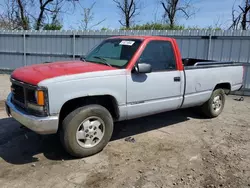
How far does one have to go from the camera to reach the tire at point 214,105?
598 cm

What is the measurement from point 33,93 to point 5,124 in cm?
236

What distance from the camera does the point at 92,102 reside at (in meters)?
4.02

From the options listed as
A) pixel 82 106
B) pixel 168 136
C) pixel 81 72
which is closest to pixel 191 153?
pixel 168 136

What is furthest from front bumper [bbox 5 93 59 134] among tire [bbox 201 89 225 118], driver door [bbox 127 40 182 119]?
tire [bbox 201 89 225 118]

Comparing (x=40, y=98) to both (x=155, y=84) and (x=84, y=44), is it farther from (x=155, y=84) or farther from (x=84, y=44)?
(x=84, y=44)

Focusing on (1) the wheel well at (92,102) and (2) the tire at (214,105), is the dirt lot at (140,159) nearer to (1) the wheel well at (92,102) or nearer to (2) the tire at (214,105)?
(2) the tire at (214,105)

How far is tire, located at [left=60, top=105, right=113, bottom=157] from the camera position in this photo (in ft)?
11.9

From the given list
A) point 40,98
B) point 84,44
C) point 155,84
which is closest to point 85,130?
point 40,98

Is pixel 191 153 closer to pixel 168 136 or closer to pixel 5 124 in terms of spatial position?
pixel 168 136

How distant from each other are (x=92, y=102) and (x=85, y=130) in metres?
0.48

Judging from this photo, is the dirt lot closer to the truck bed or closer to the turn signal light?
the truck bed

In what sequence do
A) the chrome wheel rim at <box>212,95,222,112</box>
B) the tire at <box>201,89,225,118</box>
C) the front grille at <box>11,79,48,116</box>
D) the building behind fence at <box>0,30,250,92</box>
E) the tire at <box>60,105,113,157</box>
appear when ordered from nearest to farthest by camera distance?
the front grille at <box>11,79,48,116</box>
the tire at <box>60,105,113,157</box>
the tire at <box>201,89,225,118</box>
the chrome wheel rim at <box>212,95,222,112</box>
the building behind fence at <box>0,30,250,92</box>

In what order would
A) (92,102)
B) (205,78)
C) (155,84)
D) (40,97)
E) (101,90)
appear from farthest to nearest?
(205,78)
(155,84)
(92,102)
(101,90)
(40,97)

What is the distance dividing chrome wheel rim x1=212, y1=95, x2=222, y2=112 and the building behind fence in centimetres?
372
